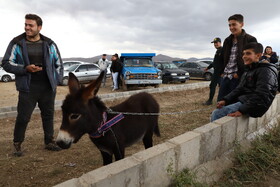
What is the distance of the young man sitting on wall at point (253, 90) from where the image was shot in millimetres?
3016

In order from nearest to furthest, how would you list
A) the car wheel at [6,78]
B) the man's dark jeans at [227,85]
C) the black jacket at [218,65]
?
the man's dark jeans at [227,85] → the black jacket at [218,65] → the car wheel at [6,78]

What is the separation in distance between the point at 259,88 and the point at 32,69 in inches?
145

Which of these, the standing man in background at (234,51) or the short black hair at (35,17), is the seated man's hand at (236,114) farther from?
the short black hair at (35,17)

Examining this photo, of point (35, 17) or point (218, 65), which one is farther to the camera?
point (218, 65)

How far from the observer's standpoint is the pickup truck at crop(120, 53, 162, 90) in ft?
37.9

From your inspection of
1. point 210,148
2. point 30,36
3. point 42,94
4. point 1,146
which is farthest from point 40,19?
point 210,148

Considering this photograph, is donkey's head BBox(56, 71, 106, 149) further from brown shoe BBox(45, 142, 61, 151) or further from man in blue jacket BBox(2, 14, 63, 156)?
brown shoe BBox(45, 142, 61, 151)

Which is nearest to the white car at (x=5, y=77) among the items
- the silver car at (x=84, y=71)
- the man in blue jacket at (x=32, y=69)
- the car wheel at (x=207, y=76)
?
the silver car at (x=84, y=71)

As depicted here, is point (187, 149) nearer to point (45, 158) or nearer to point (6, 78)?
point (45, 158)

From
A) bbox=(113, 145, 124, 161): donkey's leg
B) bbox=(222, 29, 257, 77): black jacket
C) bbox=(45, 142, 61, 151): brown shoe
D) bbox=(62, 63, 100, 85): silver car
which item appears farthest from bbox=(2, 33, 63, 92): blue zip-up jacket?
bbox=(62, 63, 100, 85): silver car

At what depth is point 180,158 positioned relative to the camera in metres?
2.48

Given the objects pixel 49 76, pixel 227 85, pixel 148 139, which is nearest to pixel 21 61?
pixel 49 76

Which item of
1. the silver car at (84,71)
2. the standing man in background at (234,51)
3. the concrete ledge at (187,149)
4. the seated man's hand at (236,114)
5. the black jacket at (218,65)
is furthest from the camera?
the silver car at (84,71)

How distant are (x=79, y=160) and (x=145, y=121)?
1501 millimetres
